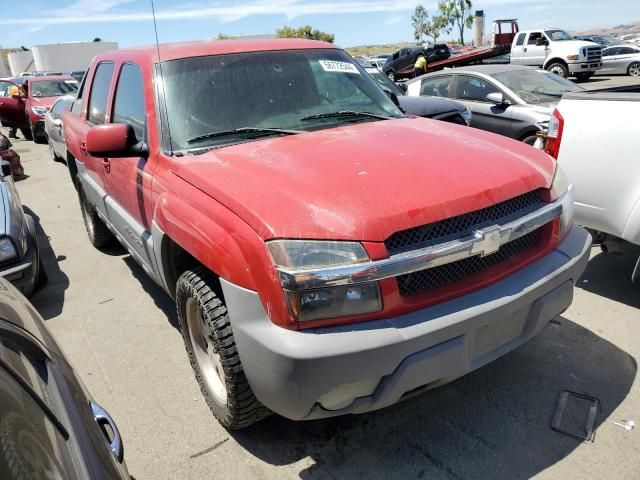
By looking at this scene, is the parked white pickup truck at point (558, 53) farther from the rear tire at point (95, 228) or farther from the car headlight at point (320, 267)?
the car headlight at point (320, 267)

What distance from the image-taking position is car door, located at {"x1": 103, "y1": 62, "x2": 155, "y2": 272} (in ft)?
10.2

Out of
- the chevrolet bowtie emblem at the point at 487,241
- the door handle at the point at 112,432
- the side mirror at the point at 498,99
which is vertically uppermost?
the chevrolet bowtie emblem at the point at 487,241

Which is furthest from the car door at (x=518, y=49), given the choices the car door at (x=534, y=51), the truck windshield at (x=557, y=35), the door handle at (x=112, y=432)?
the door handle at (x=112, y=432)

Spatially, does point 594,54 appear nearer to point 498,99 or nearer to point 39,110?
point 498,99

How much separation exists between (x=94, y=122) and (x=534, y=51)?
64.2 ft

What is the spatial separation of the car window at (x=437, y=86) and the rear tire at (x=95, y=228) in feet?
19.5

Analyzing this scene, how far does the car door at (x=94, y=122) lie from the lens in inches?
162

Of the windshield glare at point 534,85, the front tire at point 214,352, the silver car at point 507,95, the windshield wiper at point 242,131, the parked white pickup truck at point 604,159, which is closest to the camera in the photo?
the front tire at point 214,352

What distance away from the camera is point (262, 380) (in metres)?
2.05

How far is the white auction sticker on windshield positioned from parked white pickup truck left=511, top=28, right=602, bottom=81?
18465 millimetres

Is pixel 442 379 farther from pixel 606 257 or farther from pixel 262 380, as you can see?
pixel 606 257

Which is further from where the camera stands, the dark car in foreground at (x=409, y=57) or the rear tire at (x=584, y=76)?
the dark car in foreground at (x=409, y=57)

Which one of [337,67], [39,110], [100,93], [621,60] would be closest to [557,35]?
[621,60]

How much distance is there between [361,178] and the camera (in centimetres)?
227
